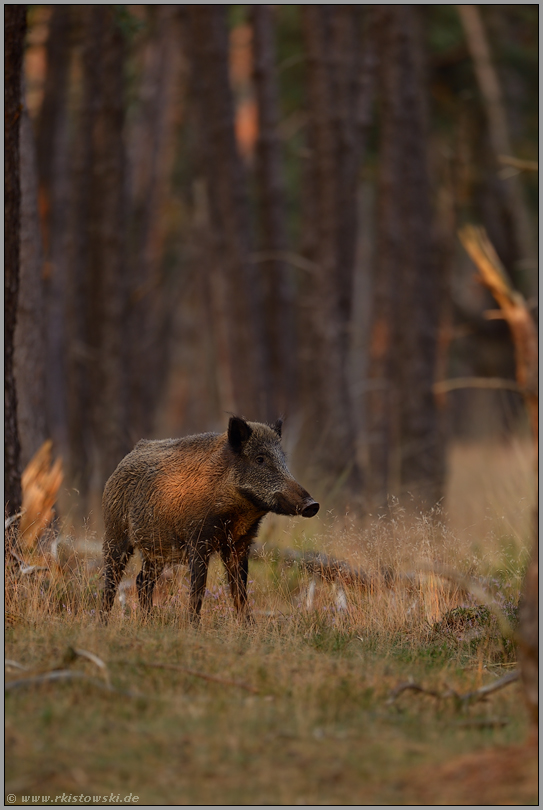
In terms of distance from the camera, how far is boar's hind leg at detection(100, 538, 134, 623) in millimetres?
7578

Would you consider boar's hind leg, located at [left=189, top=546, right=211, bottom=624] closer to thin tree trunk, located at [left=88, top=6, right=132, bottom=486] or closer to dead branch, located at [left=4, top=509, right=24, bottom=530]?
dead branch, located at [left=4, top=509, right=24, bottom=530]

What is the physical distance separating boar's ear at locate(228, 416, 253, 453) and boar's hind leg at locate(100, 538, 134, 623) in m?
1.29

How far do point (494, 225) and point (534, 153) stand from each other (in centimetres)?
211

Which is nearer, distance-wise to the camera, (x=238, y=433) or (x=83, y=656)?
(x=83, y=656)

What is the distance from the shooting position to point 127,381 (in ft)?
53.0

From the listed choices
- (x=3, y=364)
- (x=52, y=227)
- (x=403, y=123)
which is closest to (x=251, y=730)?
(x=3, y=364)

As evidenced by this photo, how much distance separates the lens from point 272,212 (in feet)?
64.4

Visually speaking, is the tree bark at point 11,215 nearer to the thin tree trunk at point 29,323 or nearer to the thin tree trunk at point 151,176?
the thin tree trunk at point 29,323

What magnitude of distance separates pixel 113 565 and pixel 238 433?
60.1 inches

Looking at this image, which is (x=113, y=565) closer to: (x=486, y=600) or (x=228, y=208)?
(x=486, y=600)

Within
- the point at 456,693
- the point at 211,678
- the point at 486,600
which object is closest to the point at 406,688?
the point at 456,693

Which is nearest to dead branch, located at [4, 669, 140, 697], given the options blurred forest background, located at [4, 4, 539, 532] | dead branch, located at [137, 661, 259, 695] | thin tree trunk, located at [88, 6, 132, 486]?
dead branch, located at [137, 661, 259, 695]

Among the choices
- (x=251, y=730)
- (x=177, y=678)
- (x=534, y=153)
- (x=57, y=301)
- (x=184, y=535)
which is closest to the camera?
(x=251, y=730)

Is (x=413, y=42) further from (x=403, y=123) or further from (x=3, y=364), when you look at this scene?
(x=3, y=364)
